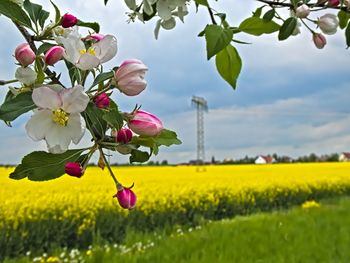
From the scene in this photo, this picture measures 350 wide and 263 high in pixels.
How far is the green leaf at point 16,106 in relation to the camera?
1.82ft

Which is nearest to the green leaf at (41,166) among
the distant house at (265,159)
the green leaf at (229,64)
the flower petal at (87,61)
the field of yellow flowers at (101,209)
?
the flower petal at (87,61)

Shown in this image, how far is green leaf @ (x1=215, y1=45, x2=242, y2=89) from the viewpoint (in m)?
1.01

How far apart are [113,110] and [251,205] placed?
10.4 m

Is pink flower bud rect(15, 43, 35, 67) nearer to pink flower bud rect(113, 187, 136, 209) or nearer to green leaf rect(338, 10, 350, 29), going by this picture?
pink flower bud rect(113, 187, 136, 209)

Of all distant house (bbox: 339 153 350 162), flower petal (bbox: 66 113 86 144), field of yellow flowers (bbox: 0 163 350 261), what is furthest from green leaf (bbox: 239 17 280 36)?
distant house (bbox: 339 153 350 162)

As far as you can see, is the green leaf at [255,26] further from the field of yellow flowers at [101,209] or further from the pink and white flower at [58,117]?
the field of yellow flowers at [101,209]

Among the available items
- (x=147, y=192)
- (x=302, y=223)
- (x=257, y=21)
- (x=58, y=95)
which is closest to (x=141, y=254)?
(x=302, y=223)

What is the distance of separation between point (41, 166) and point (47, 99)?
11 centimetres

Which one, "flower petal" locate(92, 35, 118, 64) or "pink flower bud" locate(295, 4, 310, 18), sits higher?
"pink flower bud" locate(295, 4, 310, 18)

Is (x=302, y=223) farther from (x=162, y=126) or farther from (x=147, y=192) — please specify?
(x=162, y=126)

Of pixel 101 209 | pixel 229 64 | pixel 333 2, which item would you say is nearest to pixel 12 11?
pixel 229 64

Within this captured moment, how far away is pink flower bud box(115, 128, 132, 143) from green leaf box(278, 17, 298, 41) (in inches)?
23.1

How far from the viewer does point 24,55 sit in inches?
25.7

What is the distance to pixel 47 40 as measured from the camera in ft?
2.39
